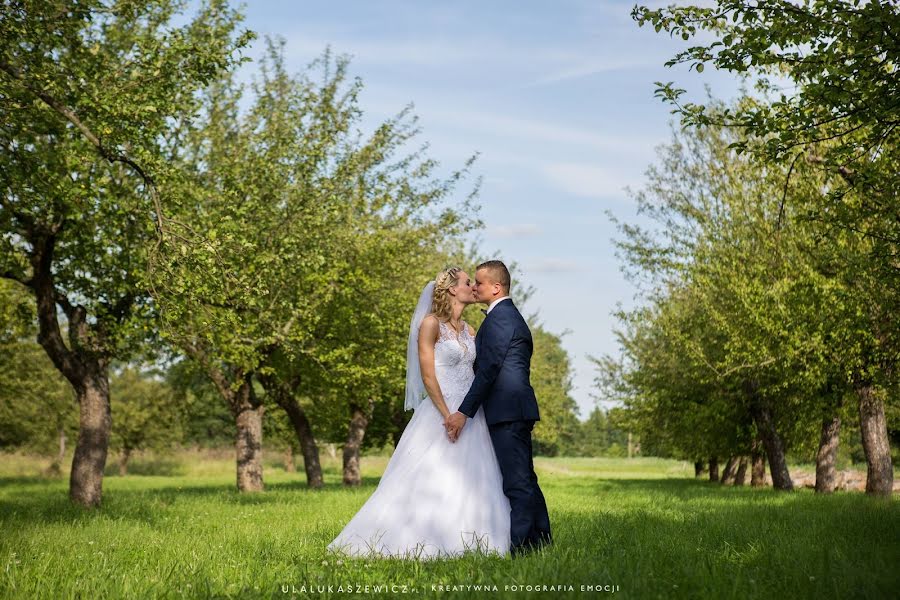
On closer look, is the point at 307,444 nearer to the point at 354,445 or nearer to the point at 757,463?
the point at 354,445

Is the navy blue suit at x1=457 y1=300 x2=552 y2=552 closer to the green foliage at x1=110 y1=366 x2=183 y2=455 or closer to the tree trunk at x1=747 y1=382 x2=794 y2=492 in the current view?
the tree trunk at x1=747 y1=382 x2=794 y2=492

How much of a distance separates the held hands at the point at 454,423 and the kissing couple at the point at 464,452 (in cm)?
1

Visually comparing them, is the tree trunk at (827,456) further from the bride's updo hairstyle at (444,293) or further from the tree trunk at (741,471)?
the bride's updo hairstyle at (444,293)

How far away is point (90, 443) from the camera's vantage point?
17422 millimetres

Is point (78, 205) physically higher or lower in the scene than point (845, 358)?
higher

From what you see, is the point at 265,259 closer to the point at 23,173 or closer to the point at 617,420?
the point at 23,173

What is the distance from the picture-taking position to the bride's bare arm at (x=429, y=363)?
28.1ft

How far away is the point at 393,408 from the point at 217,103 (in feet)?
57.2

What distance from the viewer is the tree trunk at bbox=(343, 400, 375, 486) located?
1297 inches

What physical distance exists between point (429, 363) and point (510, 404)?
0.99 metres

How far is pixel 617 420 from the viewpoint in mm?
37438

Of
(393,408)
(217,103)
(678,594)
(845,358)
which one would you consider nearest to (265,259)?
(217,103)

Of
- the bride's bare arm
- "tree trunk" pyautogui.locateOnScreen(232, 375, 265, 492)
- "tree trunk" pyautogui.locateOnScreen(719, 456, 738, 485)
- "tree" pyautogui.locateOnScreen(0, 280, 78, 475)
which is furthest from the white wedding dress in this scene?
"tree trunk" pyautogui.locateOnScreen(719, 456, 738, 485)

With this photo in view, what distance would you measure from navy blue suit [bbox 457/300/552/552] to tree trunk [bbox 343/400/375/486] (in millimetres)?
24803
